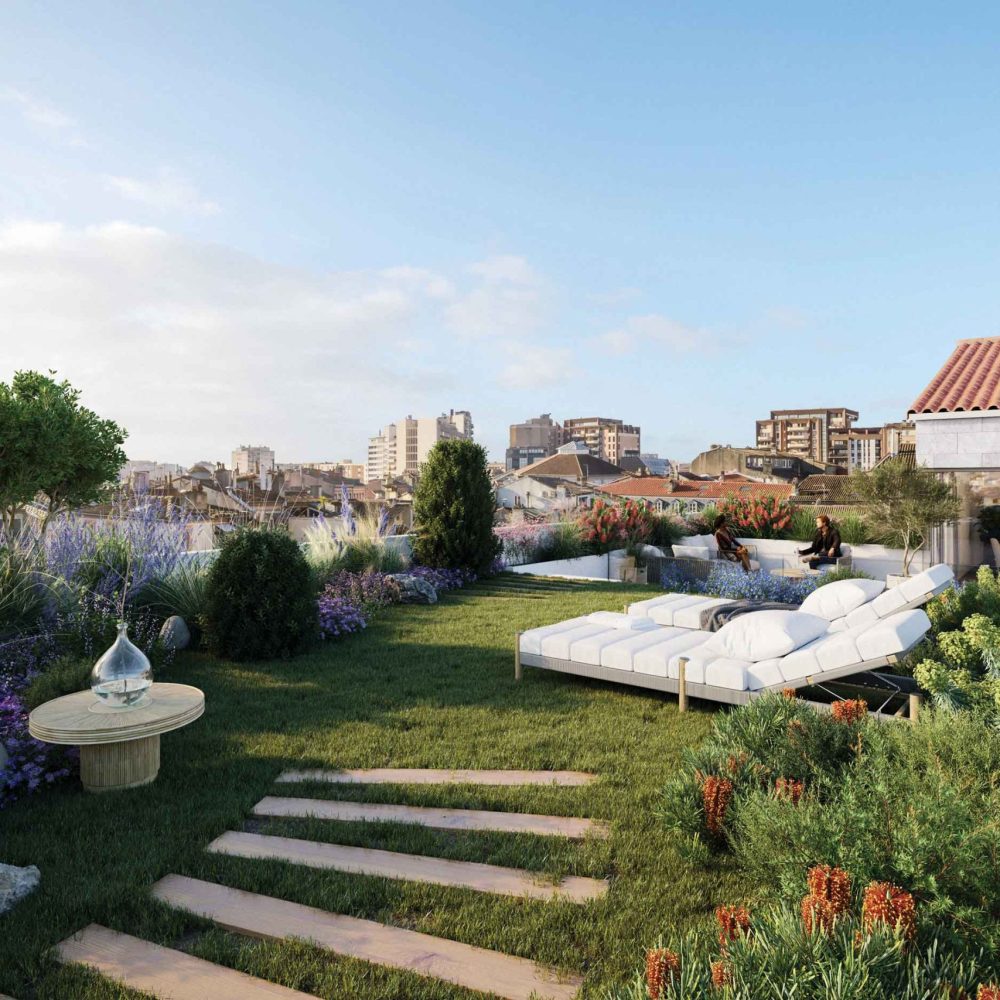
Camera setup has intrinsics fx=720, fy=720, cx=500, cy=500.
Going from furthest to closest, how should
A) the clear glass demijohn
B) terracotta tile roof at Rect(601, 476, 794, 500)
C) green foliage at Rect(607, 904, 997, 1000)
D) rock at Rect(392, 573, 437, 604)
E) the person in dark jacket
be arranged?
terracotta tile roof at Rect(601, 476, 794, 500) → the person in dark jacket → rock at Rect(392, 573, 437, 604) → the clear glass demijohn → green foliage at Rect(607, 904, 997, 1000)

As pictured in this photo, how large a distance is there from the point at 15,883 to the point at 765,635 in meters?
4.38

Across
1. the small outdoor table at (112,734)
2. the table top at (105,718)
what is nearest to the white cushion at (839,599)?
the table top at (105,718)

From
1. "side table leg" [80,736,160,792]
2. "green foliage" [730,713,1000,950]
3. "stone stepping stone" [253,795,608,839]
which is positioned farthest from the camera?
"side table leg" [80,736,160,792]

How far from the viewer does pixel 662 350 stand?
40.8 m

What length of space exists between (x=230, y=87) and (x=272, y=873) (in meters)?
10.3

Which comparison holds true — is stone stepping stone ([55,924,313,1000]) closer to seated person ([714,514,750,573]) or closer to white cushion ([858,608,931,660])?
white cushion ([858,608,931,660])

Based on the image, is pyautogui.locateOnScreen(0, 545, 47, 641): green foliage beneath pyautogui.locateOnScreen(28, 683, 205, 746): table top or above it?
above

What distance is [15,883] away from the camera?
2.71 m

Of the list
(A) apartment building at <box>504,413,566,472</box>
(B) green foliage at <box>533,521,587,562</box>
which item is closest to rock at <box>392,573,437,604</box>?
(B) green foliage at <box>533,521,587,562</box>

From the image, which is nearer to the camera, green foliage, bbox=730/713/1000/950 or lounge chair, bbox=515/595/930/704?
green foliage, bbox=730/713/1000/950

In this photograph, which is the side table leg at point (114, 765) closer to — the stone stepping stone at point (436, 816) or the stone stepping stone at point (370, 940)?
the stone stepping stone at point (436, 816)

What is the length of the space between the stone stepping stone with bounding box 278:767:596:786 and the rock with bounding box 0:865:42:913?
1218mm

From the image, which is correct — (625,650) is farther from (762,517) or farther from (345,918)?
(762,517)

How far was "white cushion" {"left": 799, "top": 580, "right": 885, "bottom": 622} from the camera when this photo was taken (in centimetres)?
595
